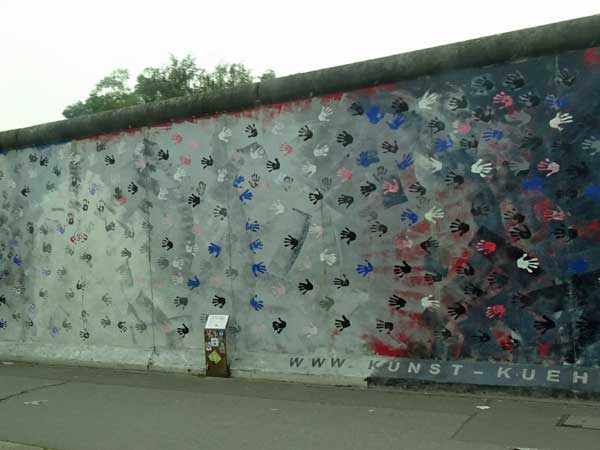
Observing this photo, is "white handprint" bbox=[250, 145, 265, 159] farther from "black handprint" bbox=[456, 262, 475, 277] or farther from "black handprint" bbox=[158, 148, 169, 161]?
"black handprint" bbox=[456, 262, 475, 277]

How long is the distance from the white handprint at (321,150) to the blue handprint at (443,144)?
117cm

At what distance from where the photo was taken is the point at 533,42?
5.82 metres

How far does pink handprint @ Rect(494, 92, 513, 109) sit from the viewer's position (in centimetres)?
596

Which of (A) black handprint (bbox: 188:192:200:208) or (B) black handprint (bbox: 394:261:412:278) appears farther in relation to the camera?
(A) black handprint (bbox: 188:192:200:208)

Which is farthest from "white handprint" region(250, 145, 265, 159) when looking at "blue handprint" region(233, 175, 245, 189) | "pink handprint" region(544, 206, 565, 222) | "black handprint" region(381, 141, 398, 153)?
"pink handprint" region(544, 206, 565, 222)

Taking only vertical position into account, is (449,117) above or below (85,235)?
above

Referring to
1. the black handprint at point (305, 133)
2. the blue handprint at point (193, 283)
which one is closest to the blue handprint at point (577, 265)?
the black handprint at point (305, 133)

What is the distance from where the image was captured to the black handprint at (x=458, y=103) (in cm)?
619

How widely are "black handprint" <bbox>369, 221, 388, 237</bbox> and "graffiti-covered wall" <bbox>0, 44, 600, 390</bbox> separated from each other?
0.6 inches

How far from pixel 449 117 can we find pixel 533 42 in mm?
956

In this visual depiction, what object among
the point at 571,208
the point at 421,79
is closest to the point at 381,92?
the point at 421,79

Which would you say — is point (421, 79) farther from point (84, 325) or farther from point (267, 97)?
point (84, 325)

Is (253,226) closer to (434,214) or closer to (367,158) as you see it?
(367,158)

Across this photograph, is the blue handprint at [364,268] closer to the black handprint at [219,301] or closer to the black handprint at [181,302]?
the black handprint at [219,301]
